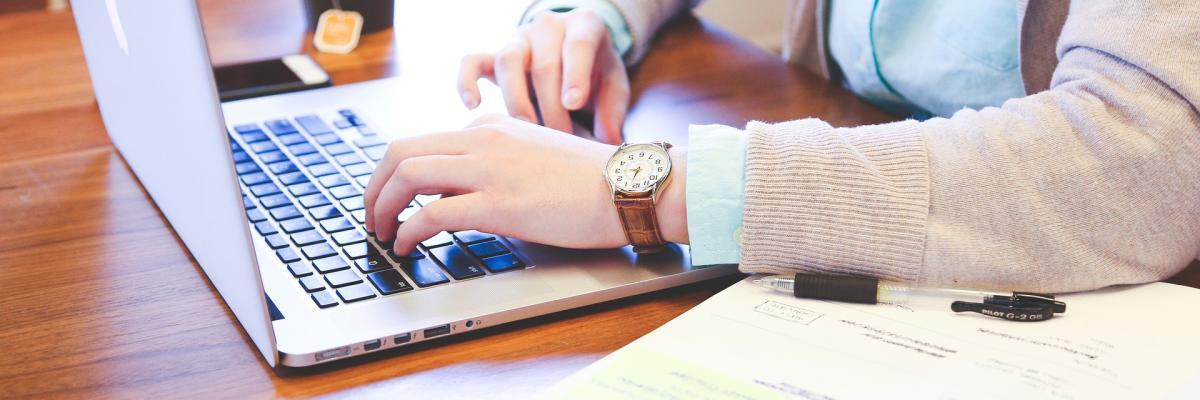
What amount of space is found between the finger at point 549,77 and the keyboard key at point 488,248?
217 mm

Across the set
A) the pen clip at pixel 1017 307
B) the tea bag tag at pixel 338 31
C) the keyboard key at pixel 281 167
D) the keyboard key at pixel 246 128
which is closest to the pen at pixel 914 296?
the pen clip at pixel 1017 307

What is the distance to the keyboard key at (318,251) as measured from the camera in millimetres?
679

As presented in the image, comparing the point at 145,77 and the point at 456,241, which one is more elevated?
Answer: the point at 145,77

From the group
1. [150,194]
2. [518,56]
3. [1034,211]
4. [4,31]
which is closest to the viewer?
Result: [1034,211]

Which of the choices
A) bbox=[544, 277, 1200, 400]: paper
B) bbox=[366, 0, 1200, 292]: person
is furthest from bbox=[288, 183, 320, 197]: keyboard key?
bbox=[544, 277, 1200, 400]: paper

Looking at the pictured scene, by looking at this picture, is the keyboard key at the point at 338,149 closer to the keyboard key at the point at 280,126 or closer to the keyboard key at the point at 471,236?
the keyboard key at the point at 280,126

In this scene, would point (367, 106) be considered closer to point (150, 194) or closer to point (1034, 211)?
point (150, 194)

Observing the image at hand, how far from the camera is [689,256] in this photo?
2.27ft

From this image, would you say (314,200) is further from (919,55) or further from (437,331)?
(919,55)

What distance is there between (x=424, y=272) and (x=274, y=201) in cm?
18

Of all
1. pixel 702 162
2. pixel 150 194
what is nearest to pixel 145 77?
pixel 150 194

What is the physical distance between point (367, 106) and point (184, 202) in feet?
1.14

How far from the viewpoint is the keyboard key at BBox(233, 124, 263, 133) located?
3.07 feet

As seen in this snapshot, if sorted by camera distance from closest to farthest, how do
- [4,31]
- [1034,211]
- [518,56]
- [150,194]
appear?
[1034,211]
[150,194]
[518,56]
[4,31]
